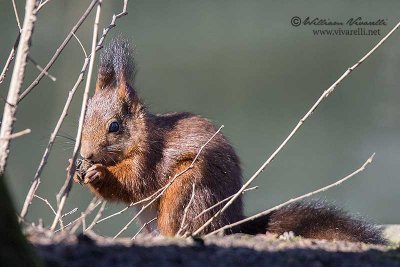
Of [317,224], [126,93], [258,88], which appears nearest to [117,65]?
[126,93]

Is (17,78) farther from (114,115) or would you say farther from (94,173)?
(114,115)

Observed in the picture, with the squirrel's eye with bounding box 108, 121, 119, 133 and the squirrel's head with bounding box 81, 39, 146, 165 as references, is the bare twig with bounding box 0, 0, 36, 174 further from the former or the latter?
the squirrel's eye with bounding box 108, 121, 119, 133

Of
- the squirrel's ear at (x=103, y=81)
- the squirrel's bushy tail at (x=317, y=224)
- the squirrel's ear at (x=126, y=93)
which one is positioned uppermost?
the squirrel's ear at (x=103, y=81)

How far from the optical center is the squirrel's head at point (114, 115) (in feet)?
11.3

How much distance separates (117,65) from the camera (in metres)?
3.57

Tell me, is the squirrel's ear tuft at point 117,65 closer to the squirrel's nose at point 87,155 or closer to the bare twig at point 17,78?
the squirrel's nose at point 87,155

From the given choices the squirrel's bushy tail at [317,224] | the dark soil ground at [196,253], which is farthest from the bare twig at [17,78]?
the squirrel's bushy tail at [317,224]

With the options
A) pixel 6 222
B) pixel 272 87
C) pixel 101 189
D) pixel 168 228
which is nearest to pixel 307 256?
pixel 6 222

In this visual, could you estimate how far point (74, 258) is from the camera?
6.15ft

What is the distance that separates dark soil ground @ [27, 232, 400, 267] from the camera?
6.20ft

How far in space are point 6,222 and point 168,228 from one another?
1.69 m

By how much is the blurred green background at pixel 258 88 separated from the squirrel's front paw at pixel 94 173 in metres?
3.17

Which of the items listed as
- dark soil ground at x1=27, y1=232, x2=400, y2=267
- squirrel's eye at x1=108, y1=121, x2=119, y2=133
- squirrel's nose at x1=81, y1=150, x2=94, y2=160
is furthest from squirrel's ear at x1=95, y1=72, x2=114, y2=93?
dark soil ground at x1=27, y1=232, x2=400, y2=267

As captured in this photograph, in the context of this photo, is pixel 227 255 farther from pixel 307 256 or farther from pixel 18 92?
pixel 18 92
